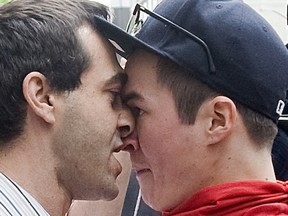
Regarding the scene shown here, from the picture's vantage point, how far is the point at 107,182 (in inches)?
45.9

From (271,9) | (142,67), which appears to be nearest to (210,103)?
(142,67)

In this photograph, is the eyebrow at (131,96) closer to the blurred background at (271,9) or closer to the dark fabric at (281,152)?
the dark fabric at (281,152)

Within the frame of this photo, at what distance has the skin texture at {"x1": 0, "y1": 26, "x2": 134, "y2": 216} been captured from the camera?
1083mm

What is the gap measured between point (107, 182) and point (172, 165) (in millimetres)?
151

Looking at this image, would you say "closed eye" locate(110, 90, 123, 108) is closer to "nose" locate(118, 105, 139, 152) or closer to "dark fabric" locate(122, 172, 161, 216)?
"nose" locate(118, 105, 139, 152)

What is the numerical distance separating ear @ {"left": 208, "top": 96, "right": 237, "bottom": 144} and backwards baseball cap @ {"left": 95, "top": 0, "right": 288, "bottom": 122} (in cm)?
2

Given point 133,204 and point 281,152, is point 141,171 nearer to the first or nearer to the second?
point 133,204

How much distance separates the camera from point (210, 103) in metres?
1.06

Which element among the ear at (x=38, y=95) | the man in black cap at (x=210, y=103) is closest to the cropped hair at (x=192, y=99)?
the man in black cap at (x=210, y=103)

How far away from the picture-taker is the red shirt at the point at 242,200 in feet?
3.30

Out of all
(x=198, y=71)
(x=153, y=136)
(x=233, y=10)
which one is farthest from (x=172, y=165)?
(x=233, y=10)

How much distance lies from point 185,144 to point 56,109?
250 millimetres

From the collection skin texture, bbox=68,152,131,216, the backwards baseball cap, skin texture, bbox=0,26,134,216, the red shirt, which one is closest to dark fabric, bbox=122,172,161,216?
skin texture, bbox=68,152,131,216

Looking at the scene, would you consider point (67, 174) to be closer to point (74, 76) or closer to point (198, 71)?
point (74, 76)
